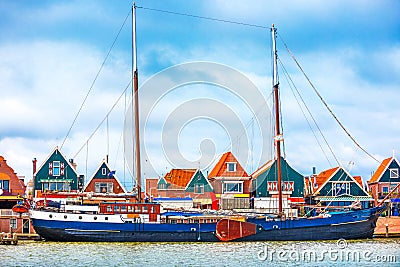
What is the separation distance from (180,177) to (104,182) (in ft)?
41.6

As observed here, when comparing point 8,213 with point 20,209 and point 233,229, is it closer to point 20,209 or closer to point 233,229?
point 20,209

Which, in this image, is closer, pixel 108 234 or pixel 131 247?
pixel 131 247

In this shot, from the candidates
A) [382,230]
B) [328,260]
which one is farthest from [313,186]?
[328,260]

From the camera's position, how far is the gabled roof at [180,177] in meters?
95.4

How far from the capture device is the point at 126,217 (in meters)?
64.4

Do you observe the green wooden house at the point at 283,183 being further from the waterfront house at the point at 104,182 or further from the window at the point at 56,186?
the window at the point at 56,186

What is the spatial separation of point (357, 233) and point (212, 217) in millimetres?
14018

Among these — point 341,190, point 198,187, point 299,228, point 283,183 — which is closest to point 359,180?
point 341,190

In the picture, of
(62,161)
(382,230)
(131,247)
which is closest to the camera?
(131,247)

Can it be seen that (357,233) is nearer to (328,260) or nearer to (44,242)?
(328,260)

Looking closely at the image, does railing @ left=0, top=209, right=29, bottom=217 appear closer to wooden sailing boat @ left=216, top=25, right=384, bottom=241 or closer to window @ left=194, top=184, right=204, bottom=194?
wooden sailing boat @ left=216, top=25, right=384, bottom=241

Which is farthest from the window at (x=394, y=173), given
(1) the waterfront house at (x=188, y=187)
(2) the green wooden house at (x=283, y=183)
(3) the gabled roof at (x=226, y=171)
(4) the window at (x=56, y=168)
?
(4) the window at (x=56, y=168)

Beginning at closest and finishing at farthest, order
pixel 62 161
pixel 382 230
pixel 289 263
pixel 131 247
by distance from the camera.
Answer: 1. pixel 289 263
2. pixel 131 247
3. pixel 382 230
4. pixel 62 161

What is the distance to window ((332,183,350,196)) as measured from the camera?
8956 cm
